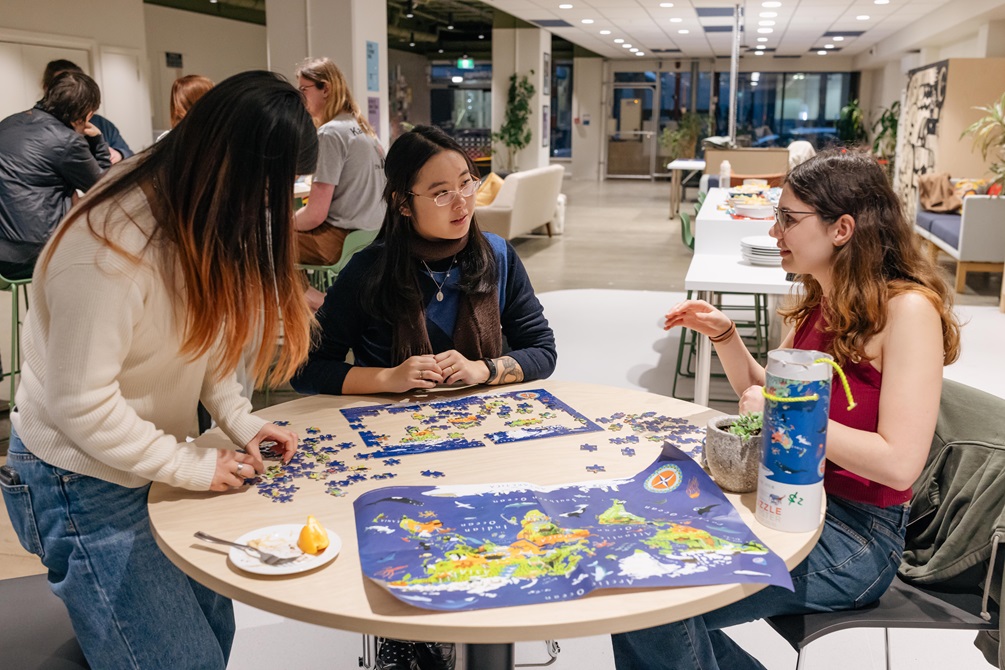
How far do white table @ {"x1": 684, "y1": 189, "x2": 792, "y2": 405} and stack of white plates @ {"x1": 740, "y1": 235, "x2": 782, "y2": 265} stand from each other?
0.03 metres

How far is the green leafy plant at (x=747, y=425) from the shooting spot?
4.99 ft

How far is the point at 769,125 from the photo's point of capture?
25.8 m

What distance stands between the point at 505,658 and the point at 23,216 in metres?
4.33

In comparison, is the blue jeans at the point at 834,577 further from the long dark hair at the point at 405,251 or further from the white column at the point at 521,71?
the white column at the point at 521,71

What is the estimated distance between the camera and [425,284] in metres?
2.32

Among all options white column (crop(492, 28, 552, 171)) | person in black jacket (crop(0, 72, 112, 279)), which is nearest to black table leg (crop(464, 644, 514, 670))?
person in black jacket (crop(0, 72, 112, 279))

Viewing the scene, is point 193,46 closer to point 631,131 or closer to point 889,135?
point 631,131

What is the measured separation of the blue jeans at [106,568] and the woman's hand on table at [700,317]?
1.19m

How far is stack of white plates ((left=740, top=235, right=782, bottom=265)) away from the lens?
4316 mm

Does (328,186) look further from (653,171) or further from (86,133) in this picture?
(653,171)

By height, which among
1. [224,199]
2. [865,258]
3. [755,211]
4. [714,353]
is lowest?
[714,353]

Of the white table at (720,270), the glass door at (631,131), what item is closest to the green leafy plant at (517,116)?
the glass door at (631,131)

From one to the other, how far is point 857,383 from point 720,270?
8.62 ft

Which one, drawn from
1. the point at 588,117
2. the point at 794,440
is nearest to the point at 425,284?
the point at 794,440
